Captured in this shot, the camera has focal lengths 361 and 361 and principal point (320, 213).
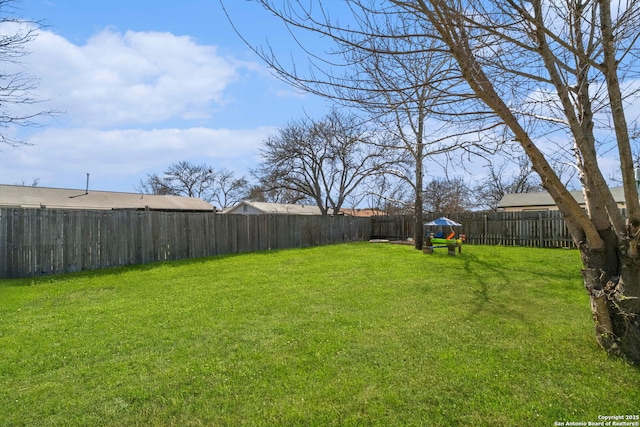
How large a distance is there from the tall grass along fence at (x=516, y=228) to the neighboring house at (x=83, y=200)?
16.7 m

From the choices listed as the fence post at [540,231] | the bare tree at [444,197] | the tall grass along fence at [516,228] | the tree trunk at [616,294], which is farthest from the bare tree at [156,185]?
the tree trunk at [616,294]

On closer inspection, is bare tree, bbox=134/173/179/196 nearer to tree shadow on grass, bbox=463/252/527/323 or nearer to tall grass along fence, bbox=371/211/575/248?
tall grass along fence, bbox=371/211/575/248

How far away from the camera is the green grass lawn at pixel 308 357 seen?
240 centimetres

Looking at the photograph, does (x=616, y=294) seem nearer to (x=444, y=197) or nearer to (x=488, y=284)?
(x=488, y=284)

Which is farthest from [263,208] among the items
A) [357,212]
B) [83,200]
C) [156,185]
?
[156,185]

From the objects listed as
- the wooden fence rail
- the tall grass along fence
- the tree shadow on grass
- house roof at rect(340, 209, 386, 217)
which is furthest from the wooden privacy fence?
house roof at rect(340, 209, 386, 217)

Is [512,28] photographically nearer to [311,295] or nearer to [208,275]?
[311,295]

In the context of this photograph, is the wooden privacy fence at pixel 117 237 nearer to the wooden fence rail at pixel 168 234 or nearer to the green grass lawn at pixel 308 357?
the wooden fence rail at pixel 168 234

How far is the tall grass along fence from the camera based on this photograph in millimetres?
13617

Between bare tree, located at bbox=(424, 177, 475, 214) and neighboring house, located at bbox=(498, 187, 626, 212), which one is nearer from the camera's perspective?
neighboring house, located at bbox=(498, 187, 626, 212)

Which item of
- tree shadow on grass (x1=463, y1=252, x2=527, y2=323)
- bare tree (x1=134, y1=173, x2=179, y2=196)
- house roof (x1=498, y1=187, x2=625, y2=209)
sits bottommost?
tree shadow on grass (x1=463, y1=252, x2=527, y2=323)

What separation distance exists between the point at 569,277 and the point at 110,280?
9442mm

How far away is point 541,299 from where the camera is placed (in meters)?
5.64

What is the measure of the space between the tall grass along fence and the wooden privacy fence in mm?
8183
